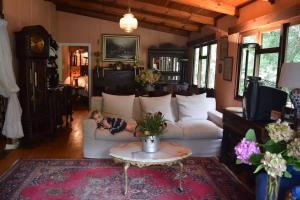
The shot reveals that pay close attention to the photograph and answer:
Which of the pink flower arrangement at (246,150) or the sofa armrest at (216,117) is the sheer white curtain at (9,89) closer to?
the sofa armrest at (216,117)

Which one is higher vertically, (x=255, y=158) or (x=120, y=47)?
(x=120, y=47)

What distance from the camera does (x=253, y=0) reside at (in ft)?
15.2

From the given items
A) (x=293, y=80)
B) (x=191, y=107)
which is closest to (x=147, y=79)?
(x=191, y=107)

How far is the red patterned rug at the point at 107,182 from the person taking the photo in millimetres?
3007

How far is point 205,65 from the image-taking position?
24.8ft

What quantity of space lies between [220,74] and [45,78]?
11.9 ft

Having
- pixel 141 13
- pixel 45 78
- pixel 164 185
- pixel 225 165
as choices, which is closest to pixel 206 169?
pixel 225 165

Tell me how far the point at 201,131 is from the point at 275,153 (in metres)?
2.77

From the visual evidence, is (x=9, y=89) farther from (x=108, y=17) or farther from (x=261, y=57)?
(x=108, y=17)

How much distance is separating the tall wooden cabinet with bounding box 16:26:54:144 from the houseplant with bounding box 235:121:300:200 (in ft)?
13.6

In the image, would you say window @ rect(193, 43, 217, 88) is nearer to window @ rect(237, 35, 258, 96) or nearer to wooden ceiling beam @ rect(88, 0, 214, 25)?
wooden ceiling beam @ rect(88, 0, 214, 25)

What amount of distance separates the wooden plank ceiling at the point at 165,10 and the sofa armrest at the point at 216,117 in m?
1.92

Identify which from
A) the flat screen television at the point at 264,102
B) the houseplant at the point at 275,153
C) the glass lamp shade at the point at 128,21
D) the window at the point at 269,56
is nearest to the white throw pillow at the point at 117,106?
the glass lamp shade at the point at 128,21

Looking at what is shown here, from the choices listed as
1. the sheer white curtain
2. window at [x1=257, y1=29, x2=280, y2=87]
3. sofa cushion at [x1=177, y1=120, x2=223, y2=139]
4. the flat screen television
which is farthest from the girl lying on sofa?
window at [x1=257, y1=29, x2=280, y2=87]
